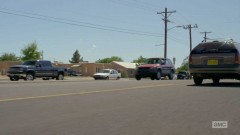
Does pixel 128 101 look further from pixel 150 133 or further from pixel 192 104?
pixel 150 133

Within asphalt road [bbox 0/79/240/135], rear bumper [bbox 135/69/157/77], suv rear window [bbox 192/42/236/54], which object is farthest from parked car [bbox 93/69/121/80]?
asphalt road [bbox 0/79/240/135]

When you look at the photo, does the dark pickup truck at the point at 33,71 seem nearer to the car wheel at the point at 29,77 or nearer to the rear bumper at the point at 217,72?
the car wheel at the point at 29,77

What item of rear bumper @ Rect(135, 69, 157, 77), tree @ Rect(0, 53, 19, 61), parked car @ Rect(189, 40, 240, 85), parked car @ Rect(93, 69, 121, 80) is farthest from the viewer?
tree @ Rect(0, 53, 19, 61)

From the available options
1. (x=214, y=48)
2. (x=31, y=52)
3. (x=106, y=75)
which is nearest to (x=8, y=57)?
(x=31, y=52)

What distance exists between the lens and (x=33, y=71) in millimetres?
32562

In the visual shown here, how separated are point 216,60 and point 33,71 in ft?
63.3

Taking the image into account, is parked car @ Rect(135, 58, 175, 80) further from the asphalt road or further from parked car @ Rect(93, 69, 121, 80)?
the asphalt road

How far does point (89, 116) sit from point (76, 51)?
19141 centimetres

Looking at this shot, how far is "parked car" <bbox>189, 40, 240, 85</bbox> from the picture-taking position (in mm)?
16625

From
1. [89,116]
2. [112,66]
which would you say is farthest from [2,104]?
[112,66]

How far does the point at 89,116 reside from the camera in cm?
738

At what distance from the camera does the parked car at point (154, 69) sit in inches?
1130

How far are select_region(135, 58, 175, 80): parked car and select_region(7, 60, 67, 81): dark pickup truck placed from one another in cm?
899

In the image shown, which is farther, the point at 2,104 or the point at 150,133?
the point at 2,104
